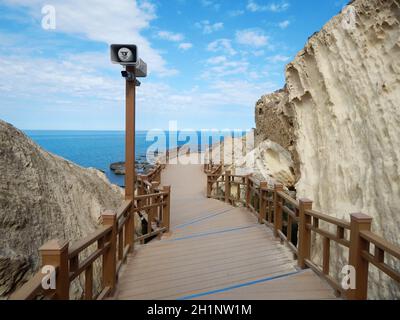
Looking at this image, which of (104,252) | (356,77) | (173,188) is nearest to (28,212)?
(104,252)

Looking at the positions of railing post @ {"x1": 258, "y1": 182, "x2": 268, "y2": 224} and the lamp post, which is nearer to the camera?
the lamp post

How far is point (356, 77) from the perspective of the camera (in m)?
6.93

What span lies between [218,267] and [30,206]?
2.90 meters

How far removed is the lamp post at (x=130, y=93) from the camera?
15.4ft

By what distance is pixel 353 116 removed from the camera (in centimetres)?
694

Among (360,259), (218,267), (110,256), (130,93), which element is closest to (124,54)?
(130,93)

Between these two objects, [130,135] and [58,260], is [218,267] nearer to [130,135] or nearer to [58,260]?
[130,135]

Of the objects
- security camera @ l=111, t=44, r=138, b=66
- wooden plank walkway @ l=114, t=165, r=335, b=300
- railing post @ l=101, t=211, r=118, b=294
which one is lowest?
wooden plank walkway @ l=114, t=165, r=335, b=300

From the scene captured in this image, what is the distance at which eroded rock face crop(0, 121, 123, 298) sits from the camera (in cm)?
379

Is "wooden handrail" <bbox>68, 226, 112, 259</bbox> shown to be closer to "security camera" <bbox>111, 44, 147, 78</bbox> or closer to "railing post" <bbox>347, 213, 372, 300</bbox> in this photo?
"security camera" <bbox>111, 44, 147, 78</bbox>

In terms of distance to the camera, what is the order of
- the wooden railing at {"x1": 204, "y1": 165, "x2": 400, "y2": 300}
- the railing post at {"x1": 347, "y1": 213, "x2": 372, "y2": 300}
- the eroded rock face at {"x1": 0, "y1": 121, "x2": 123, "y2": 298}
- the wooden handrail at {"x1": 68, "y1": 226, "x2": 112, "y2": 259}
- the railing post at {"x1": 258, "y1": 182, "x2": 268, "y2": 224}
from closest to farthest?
the wooden handrail at {"x1": 68, "y1": 226, "x2": 112, "y2": 259}
the wooden railing at {"x1": 204, "y1": 165, "x2": 400, "y2": 300}
the railing post at {"x1": 347, "y1": 213, "x2": 372, "y2": 300}
the eroded rock face at {"x1": 0, "y1": 121, "x2": 123, "y2": 298}
the railing post at {"x1": 258, "y1": 182, "x2": 268, "y2": 224}

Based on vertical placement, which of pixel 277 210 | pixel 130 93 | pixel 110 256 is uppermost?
pixel 130 93

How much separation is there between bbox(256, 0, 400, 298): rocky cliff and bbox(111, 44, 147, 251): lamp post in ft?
13.9

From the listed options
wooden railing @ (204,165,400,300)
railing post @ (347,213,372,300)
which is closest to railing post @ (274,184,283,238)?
wooden railing @ (204,165,400,300)
